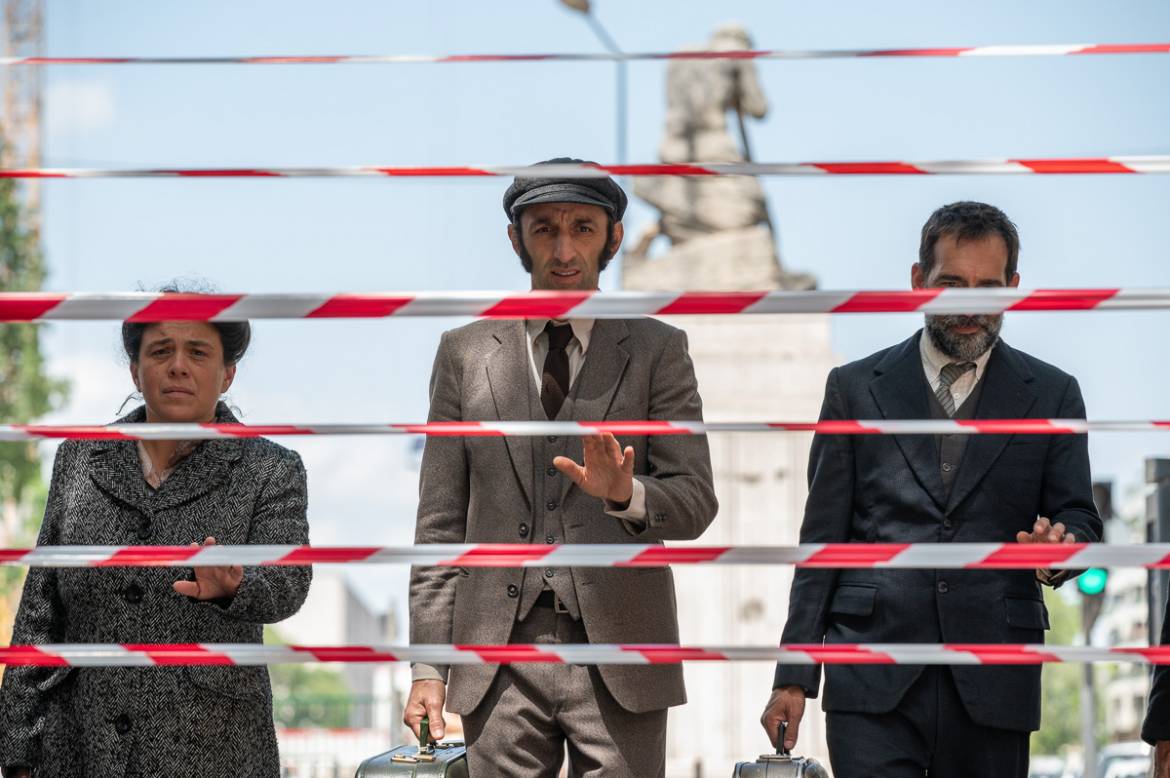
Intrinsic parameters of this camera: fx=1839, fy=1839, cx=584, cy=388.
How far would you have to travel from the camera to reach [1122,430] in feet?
10.7

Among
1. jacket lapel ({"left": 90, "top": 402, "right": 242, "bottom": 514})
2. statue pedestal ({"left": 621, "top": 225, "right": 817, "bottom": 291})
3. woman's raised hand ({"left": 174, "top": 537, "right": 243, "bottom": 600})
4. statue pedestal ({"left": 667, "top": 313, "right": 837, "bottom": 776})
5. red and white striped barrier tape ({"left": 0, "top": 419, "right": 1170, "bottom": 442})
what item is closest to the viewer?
red and white striped barrier tape ({"left": 0, "top": 419, "right": 1170, "bottom": 442})

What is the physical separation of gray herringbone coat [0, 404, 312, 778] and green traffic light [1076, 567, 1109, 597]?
26.8 feet

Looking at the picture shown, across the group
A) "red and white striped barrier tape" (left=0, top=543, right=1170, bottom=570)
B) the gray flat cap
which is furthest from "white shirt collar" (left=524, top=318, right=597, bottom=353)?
"red and white striped barrier tape" (left=0, top=543, right=1170, bottom=570)

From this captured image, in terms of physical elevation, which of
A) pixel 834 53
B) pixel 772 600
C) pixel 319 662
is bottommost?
pixel 772 600

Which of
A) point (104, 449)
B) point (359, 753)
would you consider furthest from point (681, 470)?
point (359, 753)

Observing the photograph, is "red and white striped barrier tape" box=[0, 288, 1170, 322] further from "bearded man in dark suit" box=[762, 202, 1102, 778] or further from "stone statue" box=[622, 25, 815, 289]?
"stone statue" box=[622, 25, 815, 289]

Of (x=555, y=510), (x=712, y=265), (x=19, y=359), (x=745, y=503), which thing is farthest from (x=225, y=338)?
(x=19, y=359)

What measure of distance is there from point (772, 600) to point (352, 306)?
13782 mm

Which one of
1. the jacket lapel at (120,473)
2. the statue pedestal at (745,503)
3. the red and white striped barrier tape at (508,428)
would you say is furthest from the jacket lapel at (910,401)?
the statue pedestal at (745,503)

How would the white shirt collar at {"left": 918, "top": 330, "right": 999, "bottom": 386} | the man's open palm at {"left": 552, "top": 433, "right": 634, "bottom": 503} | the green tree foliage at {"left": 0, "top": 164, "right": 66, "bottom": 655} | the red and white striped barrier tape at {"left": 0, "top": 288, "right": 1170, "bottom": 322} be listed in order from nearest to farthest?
the red and white striped barrier tape at {"left": 0, "top": 288, "right": 1170, "bottom": 322} → the man's open palm at {"left": 552, "top": 433, "right": 634, "bottom": 503} → the white shirt collar at {"left": 918, "top": 330, "right": 999, "bottom": 386} → the green tree foliage at {"left": 0, "top": 164, "right": 66, "bottom": 655}

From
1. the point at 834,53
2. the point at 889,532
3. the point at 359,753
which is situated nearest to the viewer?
the point at 834,53

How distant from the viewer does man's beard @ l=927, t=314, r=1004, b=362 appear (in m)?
4.23

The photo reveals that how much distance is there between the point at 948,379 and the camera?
433 centimetres

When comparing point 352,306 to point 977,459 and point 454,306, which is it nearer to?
point 454,306
